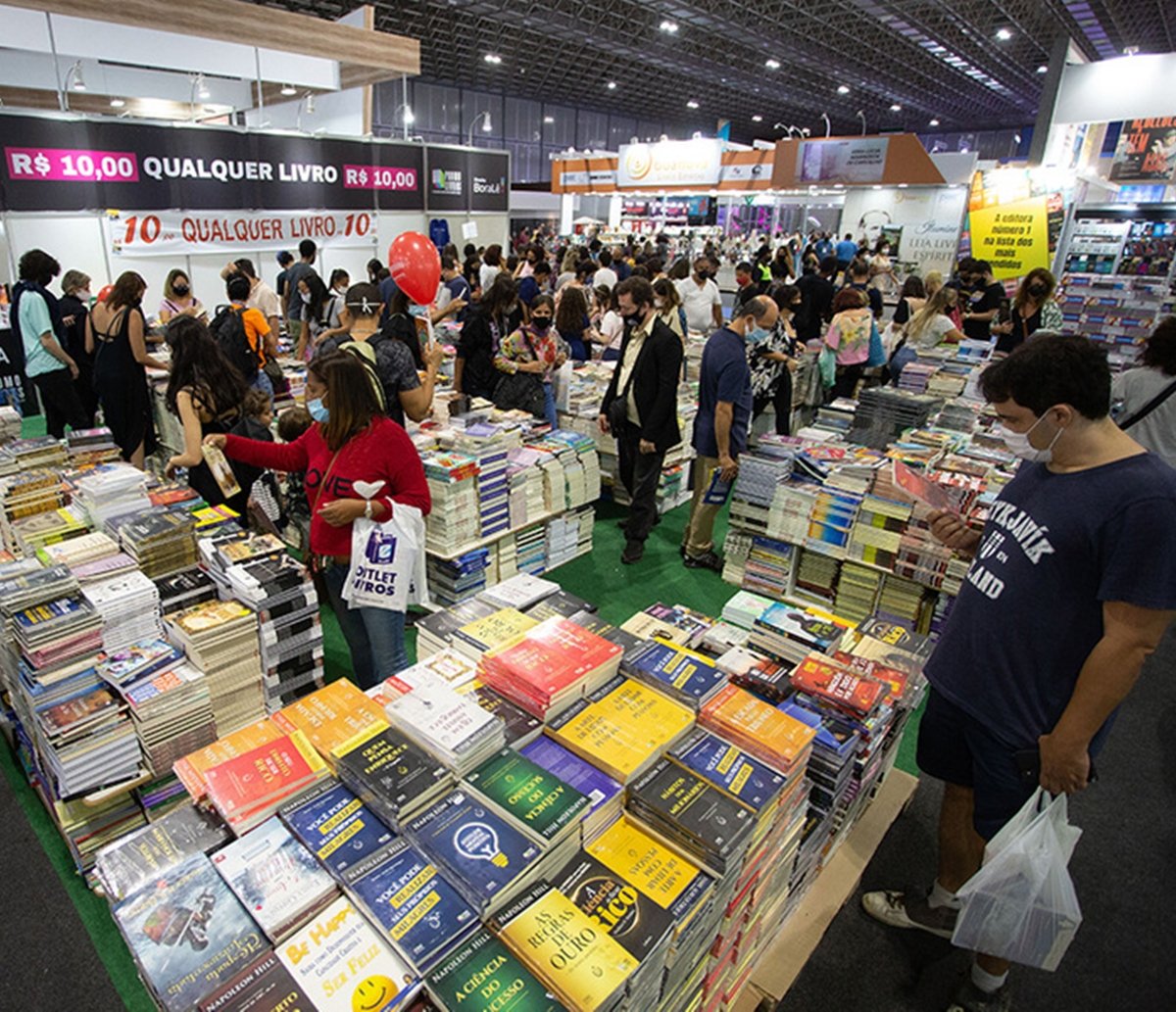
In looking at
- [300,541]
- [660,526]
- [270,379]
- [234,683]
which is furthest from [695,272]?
[234,683]

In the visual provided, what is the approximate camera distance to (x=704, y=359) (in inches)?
179

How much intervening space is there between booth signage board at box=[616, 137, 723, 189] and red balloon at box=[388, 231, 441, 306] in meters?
13.0

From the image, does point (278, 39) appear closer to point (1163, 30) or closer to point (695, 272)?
point (695, 272)

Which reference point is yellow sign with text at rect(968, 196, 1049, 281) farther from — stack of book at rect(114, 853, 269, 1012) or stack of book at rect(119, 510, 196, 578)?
stack of book at rect(114, 853, 269, 1012)

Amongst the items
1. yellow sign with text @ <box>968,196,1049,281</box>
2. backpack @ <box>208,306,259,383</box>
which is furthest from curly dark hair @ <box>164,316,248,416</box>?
yellow sign with text @ <box>968,196,1049,281</box>

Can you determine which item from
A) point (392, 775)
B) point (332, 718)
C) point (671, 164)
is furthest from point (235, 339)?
point (671, 164)

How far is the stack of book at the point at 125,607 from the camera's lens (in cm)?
266

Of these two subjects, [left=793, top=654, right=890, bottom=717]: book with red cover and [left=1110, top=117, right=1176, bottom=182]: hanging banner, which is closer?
[left=793, top=654, right=890, bottom=717]: book with red cover

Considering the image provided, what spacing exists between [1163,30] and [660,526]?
2304 centimetres

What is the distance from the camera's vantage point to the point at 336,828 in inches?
59.2

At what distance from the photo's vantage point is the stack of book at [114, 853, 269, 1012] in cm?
123

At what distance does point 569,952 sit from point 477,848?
27 centimetres

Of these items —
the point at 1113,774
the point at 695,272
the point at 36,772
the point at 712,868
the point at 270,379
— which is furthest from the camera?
the point at 695,272

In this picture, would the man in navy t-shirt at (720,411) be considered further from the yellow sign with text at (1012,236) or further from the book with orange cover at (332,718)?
the yellow sign with text at (1012,236)
